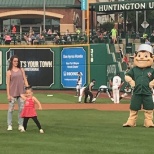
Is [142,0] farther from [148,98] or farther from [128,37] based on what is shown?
[148,98]

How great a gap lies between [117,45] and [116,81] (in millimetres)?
10529

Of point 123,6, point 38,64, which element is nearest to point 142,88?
point 123,6

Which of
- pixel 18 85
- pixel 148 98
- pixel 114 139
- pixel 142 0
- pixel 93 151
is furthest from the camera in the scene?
pixel 142 0

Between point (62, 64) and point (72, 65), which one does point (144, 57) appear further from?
point (62, 64)

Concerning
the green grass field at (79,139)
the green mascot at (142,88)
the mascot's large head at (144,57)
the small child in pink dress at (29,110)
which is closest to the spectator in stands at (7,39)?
the green grass field at (79,139)

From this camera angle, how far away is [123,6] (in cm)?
3369

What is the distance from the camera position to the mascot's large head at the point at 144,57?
525 inches

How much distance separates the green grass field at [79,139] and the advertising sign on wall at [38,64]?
20.9 m

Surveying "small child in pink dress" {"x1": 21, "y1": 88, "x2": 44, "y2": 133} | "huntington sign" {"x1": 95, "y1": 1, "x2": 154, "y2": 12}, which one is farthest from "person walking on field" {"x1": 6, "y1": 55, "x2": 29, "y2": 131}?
"huntington sign" {"x1": 95, "y1": 1, "x2": 154, "y2": 12}

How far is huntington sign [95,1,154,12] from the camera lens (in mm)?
32969

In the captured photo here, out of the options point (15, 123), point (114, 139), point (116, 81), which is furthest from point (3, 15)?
point (114, 139)

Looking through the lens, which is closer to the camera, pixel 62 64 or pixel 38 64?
pixel 62 64

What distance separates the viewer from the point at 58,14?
5703 cm

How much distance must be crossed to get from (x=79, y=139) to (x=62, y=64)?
24.1 metres
